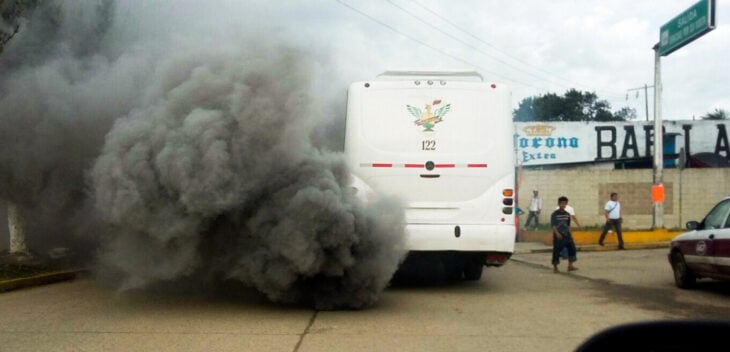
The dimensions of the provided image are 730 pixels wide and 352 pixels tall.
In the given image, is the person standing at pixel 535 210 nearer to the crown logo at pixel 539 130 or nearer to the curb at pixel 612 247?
the crown logo at pixel 539 130

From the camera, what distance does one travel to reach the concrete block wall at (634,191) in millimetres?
28312

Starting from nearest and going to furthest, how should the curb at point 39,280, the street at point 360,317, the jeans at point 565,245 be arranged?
the street at point 360,317 → the curb at point 39,280 → the jeans at point 565,245

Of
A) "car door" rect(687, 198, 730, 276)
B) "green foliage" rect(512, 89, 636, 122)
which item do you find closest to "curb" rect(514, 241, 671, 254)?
"car door" rect(687, 198, 730, 276)

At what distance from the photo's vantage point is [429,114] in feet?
36.5

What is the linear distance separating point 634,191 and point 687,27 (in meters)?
9.23

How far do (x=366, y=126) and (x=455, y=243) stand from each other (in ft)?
7.03

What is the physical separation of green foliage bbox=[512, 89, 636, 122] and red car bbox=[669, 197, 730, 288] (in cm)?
4846

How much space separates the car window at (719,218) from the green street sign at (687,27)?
924 cm

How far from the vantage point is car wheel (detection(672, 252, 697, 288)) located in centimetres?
1206

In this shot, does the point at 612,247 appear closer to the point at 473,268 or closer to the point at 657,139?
the point at 657,139

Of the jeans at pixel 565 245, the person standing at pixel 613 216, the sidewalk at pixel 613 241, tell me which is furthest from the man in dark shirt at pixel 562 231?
the sidewalk at pixel 613 241

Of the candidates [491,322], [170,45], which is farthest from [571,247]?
[170,45]

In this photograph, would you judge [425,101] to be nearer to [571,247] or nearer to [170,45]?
[170,45]

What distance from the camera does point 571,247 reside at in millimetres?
15219
